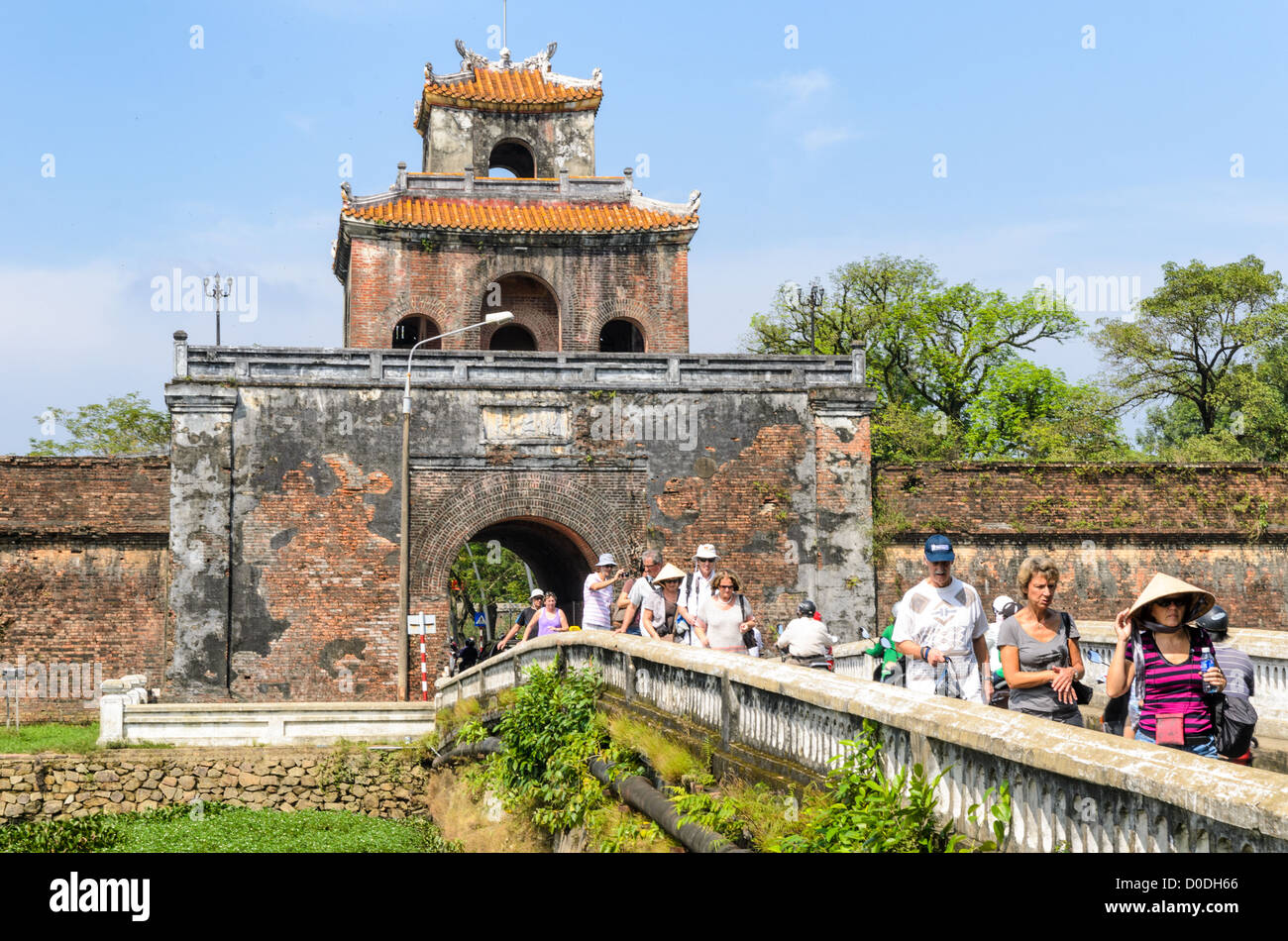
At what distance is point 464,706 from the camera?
1822cm

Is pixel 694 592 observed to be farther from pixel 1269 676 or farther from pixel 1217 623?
pixel 1269 676

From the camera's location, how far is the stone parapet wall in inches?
736

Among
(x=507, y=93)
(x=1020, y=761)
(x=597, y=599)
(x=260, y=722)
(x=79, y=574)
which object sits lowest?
(x=260, y=722)

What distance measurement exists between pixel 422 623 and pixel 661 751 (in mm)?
14217

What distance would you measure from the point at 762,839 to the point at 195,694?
17.7 metres

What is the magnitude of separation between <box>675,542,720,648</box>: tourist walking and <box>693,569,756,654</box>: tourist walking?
1.06 feet

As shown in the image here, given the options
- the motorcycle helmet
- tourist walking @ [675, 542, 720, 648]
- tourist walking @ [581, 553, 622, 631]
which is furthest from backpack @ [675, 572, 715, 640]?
the motorcycle helmet

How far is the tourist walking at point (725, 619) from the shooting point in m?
11.6

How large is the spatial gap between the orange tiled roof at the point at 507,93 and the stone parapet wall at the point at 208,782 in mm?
15388

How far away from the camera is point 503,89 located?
3000cm

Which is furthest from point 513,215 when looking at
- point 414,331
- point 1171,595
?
point 1171,595

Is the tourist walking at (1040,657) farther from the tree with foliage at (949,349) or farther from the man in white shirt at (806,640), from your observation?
the tree with foliage at (949,349)

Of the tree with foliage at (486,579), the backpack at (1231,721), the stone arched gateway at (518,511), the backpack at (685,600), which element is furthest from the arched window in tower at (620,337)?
the backpack at (1231,721)

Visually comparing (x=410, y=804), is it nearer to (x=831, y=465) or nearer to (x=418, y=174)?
(x=831, y=465)
